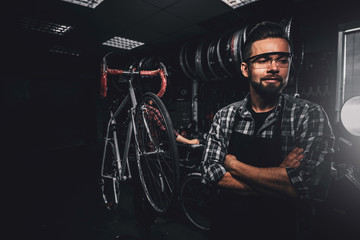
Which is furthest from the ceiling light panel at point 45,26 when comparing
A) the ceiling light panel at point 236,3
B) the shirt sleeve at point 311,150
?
the shirt sleeve at point 311,150

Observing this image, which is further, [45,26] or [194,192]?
[45,26]

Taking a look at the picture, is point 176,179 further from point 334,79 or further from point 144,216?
point 334,79

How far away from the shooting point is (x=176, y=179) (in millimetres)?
1562

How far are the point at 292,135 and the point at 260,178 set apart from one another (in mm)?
365

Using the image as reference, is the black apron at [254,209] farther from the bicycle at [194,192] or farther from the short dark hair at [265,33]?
the bicycle at [194,192]

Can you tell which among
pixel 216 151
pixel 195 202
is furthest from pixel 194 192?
pixel 216 151

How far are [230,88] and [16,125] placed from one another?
21.7 ft

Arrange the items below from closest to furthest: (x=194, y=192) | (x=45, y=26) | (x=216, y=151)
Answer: (x=216, y=151)
(x=194, y=192)
(x=45, y=26)

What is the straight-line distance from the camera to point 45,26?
3979mm

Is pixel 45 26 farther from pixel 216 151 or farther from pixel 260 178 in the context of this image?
pixel 260 178

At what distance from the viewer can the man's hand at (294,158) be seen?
108cm

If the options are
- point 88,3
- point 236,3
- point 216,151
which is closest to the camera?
point 216,151

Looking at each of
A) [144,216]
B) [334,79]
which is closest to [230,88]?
[334,79]

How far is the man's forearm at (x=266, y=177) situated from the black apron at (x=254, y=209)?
72 mm
